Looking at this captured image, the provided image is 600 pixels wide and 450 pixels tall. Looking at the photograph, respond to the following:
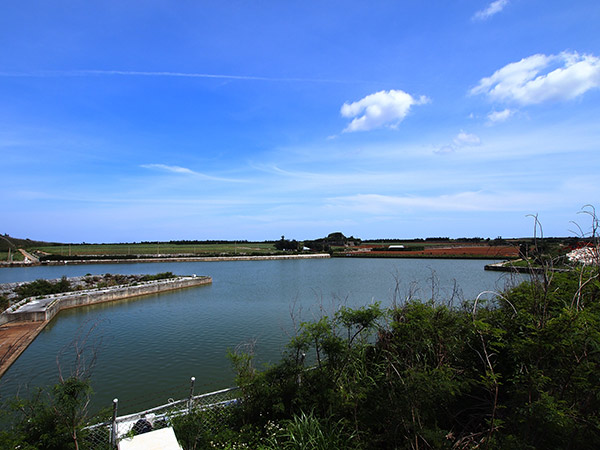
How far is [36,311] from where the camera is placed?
1880cm

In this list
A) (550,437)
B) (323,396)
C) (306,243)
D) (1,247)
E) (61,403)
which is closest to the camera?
(550,437)

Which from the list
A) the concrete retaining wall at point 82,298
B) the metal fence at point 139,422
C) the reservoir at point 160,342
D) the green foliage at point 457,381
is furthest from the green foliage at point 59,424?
the concrete retaining wall at point 82,298

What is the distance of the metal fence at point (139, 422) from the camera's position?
5.48 m

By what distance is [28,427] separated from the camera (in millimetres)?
4898

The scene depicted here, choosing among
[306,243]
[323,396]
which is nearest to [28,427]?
[323,396]

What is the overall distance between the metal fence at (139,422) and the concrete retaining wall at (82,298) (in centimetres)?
1617

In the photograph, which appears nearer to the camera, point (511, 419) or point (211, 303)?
point (511, 419)

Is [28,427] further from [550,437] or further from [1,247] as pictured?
[1,247]

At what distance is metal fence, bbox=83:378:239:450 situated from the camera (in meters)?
5.48

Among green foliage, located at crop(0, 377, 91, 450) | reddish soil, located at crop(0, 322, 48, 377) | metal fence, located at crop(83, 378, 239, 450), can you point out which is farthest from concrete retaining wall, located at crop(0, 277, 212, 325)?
green foliage, located at crop(0, 377, 91, 450)

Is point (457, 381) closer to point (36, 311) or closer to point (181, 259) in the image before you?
point (36, 311)

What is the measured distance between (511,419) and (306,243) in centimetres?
10842

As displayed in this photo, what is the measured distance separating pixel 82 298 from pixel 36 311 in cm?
597

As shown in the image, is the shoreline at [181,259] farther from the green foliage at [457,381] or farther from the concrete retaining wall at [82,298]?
the green foliage at [457,381]
